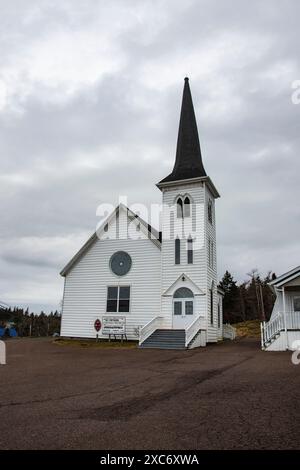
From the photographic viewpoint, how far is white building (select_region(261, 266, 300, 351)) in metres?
17.5

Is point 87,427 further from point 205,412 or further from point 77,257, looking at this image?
point 77,257

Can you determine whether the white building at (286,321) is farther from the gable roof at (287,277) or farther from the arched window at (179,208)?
the arched window at (179,208)

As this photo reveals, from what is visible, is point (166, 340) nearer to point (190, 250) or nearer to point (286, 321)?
point (190, 250)

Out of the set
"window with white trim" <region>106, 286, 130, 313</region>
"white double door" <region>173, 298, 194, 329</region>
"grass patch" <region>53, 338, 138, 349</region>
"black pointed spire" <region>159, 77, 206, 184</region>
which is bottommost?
"grass patch" <region>53, 338, 138, 349</region>

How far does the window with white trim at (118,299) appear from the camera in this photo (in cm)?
2347

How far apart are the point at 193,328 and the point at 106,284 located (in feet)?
22.5

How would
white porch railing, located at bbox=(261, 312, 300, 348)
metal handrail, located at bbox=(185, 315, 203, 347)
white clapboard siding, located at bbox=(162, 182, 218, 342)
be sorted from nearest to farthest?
white porch railing, located at bbox=(261, 312, 300, 348) < metal handrail, located at bbox=(185, 315, 203, 347) < white clapboard siding, located at bbox=(162, 182, 218, 342)

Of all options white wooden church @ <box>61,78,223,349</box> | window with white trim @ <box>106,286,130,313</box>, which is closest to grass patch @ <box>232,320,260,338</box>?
white wooden church @ <box>61,78,223,349</box>

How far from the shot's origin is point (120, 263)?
79.4 ft

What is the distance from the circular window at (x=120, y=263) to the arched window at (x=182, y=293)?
344 cm

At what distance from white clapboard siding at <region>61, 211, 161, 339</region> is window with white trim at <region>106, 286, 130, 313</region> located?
26 centimetres

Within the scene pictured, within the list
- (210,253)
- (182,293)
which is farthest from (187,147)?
(182,293)

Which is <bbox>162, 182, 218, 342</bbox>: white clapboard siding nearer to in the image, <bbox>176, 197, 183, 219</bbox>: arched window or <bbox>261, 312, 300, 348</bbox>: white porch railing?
<bbox>176, 197, 183, 219</bbox>: arched window

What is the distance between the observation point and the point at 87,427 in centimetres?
499
